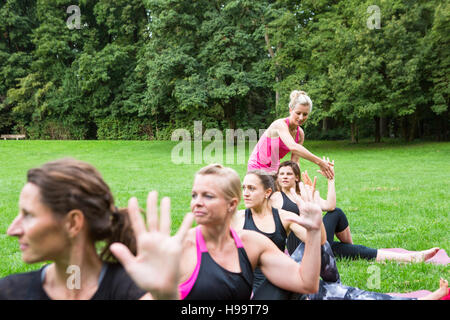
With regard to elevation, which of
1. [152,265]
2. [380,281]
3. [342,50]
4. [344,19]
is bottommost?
[380,281]

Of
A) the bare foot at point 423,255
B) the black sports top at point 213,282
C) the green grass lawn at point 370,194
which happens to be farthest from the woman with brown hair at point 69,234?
the bare foot at point 423,255

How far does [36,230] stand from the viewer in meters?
1.76

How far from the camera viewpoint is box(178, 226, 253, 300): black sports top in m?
2.34

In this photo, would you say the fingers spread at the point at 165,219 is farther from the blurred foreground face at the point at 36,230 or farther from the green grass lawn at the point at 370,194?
the green grass lawn at the point at 370,194

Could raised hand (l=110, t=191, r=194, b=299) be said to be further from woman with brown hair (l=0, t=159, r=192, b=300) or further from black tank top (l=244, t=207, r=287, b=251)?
black tank top (l=244, t=207, r=287, b=251)

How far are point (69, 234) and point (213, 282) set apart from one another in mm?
885

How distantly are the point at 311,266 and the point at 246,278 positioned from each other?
380 mm

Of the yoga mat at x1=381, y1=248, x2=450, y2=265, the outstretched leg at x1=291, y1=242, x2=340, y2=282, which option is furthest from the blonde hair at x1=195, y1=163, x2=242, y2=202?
the yoga mat at x1=381, y1=248, x2=450, y2=265

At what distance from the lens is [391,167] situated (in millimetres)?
17406

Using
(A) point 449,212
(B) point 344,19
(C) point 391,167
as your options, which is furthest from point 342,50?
(A) point 449,212

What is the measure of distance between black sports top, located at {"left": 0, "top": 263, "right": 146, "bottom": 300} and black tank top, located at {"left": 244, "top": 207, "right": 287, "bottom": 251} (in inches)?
84.4

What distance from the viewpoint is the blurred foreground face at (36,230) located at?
1762 millimetres

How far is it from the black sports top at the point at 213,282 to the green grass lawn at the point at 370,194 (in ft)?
3.38

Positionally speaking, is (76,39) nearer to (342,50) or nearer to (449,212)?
(342,50)
